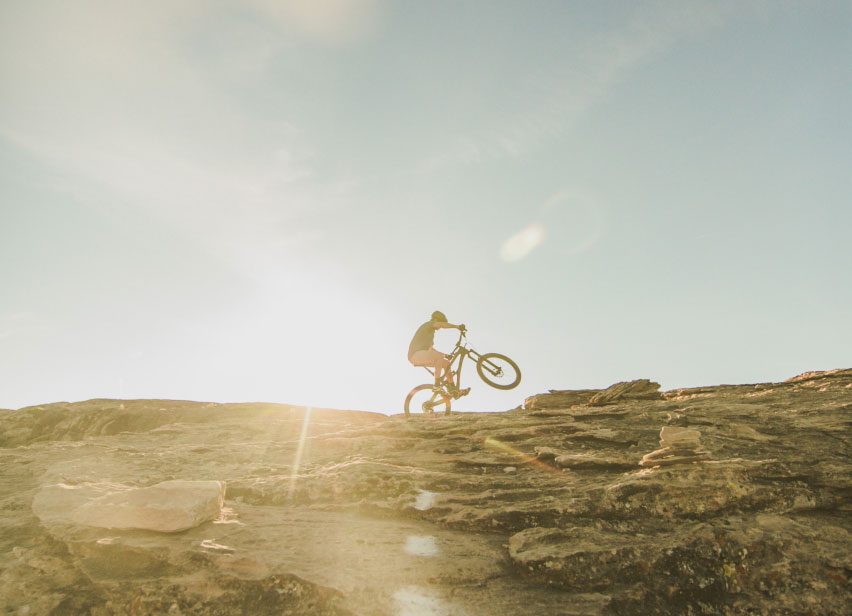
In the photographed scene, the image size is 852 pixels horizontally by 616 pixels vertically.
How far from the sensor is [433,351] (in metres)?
17.8

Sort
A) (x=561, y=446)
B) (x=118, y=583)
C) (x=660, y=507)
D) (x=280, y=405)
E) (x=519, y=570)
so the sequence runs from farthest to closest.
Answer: (x=280, y=405) → (x=561, y=446) → (x=660, y=507) → (x=519, y=570) → (x=118, y=583)

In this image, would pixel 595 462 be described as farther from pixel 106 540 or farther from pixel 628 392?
pixel 106 540

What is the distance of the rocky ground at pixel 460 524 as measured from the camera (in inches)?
239

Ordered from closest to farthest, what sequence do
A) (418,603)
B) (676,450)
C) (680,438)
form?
(418,603)
(676,450)
(680,438)

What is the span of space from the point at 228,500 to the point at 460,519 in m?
4.38

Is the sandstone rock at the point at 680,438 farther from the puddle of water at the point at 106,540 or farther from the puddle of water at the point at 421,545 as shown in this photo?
the puddle of water at the point at 106,540

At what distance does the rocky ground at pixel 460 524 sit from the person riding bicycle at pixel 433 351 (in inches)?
242

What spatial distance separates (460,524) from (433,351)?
10.2 m

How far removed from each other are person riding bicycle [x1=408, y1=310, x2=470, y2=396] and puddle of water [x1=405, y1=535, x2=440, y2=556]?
10414 millimetres

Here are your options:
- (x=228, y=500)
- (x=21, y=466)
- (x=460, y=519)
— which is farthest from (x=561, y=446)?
(x=21, y=466)

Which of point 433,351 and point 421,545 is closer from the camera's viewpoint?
point 421,545

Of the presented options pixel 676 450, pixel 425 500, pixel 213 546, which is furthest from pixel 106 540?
pixel 676 450

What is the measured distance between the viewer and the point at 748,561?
647cm

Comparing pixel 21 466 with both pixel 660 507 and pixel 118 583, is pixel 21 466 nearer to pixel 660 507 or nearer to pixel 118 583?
pixel 118 583
